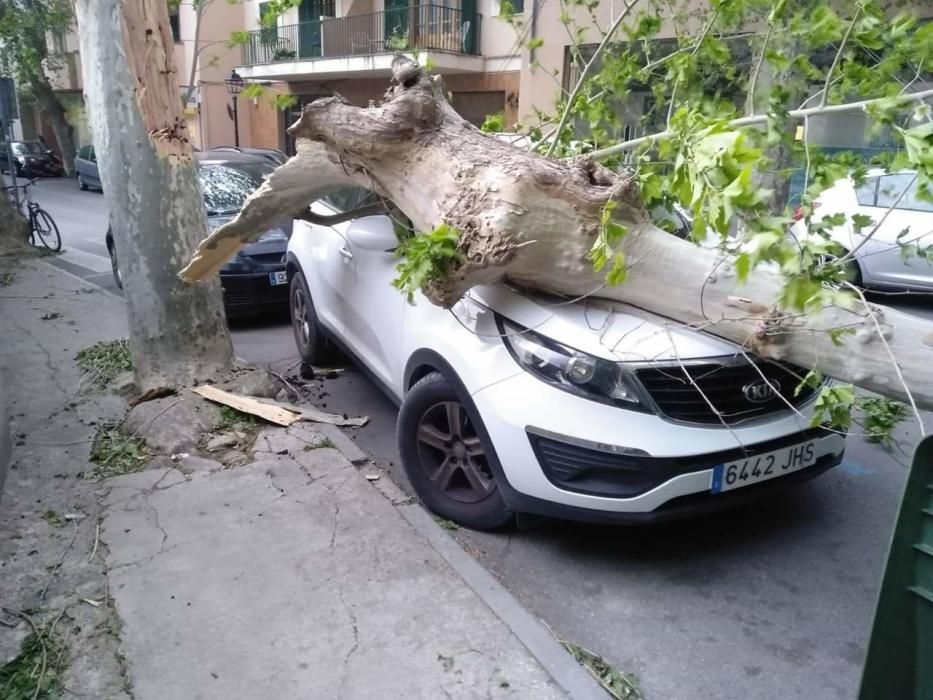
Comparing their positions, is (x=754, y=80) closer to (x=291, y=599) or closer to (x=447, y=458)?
(x=447, y=458)

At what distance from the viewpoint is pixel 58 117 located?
103 ft

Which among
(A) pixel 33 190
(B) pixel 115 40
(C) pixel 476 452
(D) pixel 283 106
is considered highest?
(B) pixel 115 40

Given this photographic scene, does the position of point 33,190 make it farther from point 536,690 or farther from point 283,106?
point 536,690

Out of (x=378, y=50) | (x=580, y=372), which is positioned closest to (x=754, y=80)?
(x=580, y=372)

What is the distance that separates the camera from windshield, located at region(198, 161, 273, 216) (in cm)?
827

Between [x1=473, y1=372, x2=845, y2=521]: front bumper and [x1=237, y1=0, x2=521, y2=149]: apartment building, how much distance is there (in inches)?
590

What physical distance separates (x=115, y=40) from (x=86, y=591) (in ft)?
10.7

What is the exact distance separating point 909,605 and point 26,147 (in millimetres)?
35715

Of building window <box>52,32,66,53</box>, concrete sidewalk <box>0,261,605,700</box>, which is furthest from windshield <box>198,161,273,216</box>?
building window <box>52,32,66,53</box>

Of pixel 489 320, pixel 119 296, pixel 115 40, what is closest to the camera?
pixel 489 320

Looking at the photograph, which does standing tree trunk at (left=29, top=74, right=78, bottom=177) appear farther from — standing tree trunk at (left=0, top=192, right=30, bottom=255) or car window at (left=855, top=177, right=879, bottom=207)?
car window at (left=855, top=177, right=879, bottom=207)

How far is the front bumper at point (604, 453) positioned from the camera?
310 centimetres

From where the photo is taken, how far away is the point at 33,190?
25734 millimetres

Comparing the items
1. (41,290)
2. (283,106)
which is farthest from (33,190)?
(283,106)
